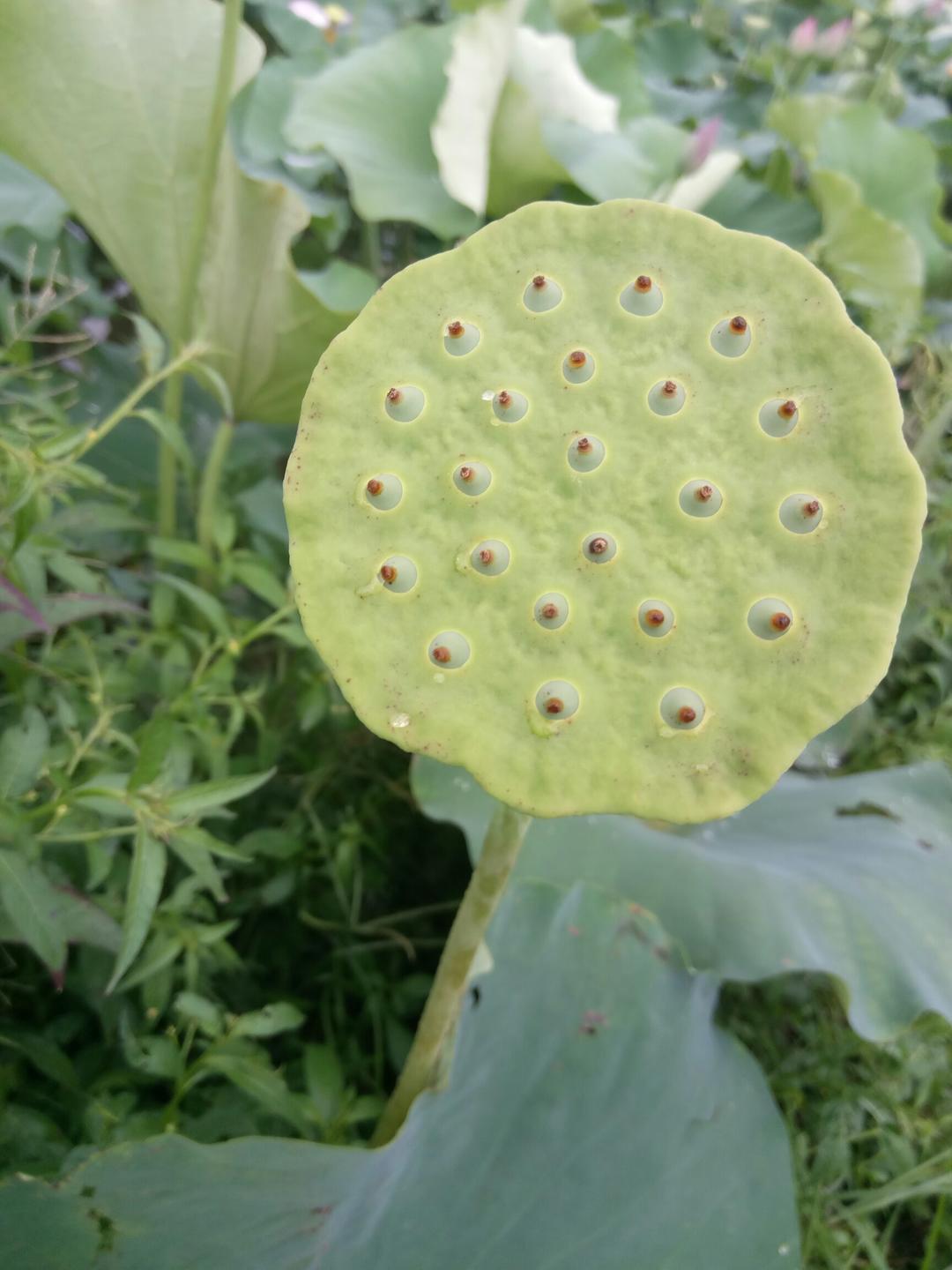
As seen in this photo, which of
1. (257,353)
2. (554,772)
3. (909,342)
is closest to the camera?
(554,772)

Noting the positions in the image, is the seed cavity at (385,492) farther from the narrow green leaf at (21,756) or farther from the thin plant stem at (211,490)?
the thin plant stem at (211,490)

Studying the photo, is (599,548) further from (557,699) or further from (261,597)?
(261,597)

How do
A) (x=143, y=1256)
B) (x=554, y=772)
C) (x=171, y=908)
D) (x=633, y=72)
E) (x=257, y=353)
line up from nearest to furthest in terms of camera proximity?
(x=554, y=772) < (x=143, y=1256) < (x=171, y=908) < (x=257, y=353) < (x=633, y=72)

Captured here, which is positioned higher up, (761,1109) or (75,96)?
(75,96)

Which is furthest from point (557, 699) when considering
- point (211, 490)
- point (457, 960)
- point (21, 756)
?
point (211, 490)

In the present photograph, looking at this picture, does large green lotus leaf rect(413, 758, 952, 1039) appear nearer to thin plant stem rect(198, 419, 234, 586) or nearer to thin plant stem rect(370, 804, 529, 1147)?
thin plant stem rect(370, 804, 529, 1147)

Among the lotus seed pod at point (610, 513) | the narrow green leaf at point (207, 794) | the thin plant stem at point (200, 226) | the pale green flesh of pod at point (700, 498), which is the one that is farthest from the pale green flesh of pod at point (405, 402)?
the thin plant stem at point (200, 226)

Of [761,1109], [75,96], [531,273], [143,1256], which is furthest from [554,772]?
[75,96]

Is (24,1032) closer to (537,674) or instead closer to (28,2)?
(537,674)
